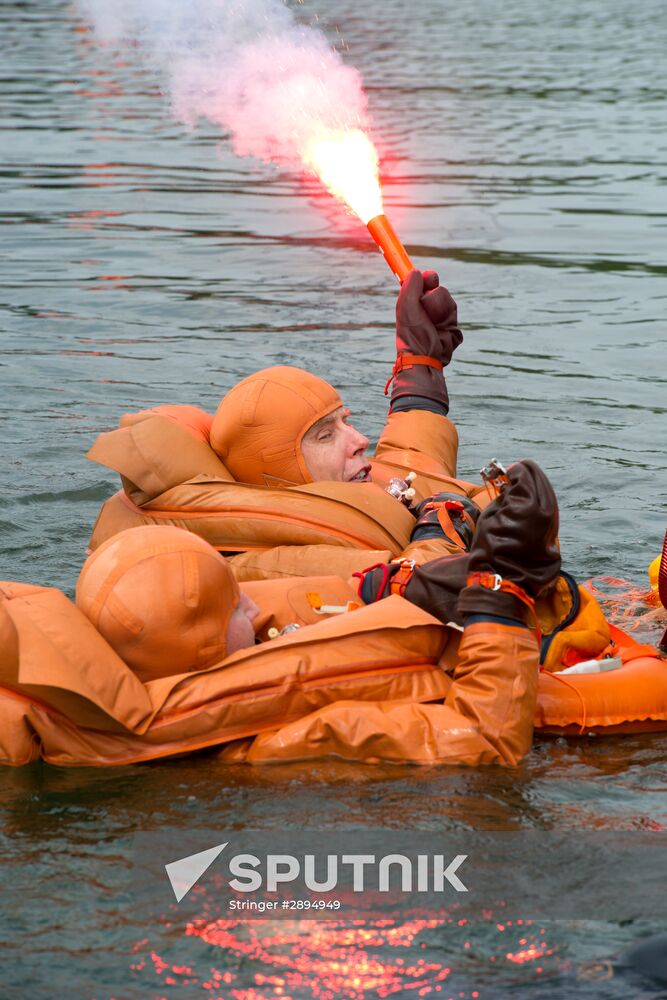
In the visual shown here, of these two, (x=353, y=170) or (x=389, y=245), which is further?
(x=353, y=170)

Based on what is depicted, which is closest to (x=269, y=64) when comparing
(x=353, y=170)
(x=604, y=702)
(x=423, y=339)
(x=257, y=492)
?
(x=353, y=170)

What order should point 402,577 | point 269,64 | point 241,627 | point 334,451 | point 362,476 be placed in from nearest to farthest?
point 241,627 → point 402,577 → point 334,451 → point 362,476 → point 269,64

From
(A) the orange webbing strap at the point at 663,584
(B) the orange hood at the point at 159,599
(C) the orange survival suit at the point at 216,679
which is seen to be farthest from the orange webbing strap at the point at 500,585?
(A) the orange webbing strap at the point at 663,584

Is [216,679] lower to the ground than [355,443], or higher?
lower

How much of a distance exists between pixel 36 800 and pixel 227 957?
1.25 meters

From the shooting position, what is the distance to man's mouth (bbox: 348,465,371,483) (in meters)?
7.25

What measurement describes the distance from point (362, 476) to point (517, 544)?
212 centimetres

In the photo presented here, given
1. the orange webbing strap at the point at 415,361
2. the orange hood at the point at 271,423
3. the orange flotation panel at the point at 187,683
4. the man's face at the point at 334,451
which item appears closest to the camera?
the orange flotation panel at the point at 187,683

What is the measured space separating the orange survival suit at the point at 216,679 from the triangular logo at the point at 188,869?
0.52 m

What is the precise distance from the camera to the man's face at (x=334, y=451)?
23.4ft

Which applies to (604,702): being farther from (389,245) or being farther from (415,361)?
(389,245)

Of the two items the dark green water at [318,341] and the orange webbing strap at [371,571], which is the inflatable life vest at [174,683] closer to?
the dark green water at [318,341]

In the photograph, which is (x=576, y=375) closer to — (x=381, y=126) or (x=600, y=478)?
(x=600, y=478)

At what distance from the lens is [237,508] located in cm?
678
